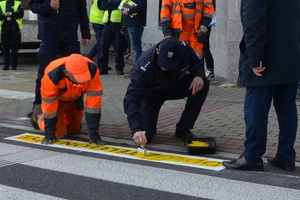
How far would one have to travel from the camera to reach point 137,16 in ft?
35.4

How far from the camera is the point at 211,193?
4598mm

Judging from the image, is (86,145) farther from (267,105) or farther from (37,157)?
(267,105)

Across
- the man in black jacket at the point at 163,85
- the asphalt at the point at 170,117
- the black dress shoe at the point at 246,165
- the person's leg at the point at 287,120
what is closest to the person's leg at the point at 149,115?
the man in black jacket at the point at 163,85

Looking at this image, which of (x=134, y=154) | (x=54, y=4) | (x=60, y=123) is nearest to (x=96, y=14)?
(x=54, y=4)

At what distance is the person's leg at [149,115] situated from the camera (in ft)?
20.9

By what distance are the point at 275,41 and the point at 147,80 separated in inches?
55.8

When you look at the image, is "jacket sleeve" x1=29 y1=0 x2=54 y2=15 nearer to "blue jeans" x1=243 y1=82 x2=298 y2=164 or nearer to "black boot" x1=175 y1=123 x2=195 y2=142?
"black boot" x1=175 y1=123 x2=195 y2=142

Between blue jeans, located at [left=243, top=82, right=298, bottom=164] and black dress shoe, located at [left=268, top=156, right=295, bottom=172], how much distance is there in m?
0.04

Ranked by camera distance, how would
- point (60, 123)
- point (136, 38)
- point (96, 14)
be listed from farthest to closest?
1. point (96, 14)
2. point (136, 38)
3. point (60, 123)

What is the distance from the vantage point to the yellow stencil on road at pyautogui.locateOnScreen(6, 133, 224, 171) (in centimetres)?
554

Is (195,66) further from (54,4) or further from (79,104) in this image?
(54,4)

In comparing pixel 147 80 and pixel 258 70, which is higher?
pixel 258 70

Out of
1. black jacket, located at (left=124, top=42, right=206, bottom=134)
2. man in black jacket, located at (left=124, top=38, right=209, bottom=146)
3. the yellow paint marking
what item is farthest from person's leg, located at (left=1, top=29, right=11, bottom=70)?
the yellow paint marking

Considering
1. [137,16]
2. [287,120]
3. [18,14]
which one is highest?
[137,16]
